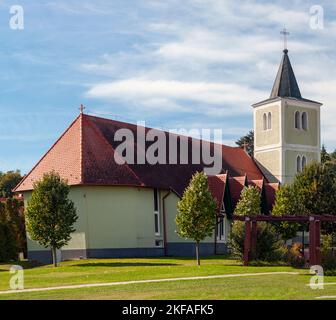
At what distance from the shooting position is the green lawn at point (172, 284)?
1920cm

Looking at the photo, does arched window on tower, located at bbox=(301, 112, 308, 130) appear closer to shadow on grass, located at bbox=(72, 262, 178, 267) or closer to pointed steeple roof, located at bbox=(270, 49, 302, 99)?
pointed steeple roof, located at bbox=(270, 49, 302, 99)

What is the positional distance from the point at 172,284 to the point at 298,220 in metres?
10.8

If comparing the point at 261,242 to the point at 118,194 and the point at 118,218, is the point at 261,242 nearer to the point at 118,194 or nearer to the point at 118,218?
the point at 118,218

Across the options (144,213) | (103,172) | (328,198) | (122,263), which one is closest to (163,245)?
(144,213)

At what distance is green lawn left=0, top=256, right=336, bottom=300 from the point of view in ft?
63.0

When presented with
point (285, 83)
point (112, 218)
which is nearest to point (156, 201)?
point (112, 218)

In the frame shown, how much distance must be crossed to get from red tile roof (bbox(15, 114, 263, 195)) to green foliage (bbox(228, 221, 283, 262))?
398 inches

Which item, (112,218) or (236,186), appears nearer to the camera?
(112,218)

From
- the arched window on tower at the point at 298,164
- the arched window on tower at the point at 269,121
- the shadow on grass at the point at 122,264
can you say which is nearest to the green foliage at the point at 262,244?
the shadow on grass at the point at 122,264

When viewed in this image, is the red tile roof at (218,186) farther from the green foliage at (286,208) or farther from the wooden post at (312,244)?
the wooden post at (312,244)

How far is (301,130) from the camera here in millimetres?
60438

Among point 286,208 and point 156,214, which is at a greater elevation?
point 286,208

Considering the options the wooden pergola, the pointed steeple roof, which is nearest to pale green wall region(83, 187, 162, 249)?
the wooden pergola
